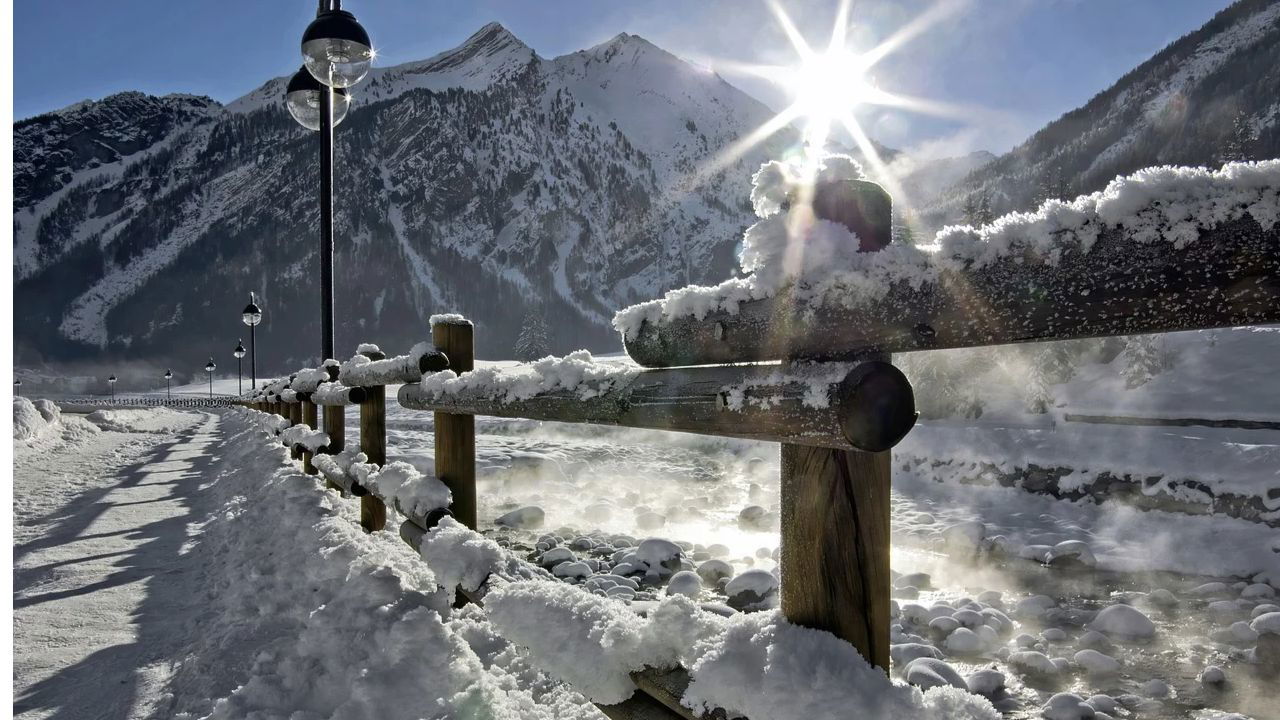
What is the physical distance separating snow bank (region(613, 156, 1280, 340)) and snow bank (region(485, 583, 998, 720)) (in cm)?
66

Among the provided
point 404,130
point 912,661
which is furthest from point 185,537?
point 404,130

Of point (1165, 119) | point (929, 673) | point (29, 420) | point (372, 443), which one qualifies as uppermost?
point (1165, 119)

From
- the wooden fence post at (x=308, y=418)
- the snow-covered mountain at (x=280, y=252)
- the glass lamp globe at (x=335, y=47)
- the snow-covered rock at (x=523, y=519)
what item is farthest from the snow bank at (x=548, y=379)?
the snow-covered mountain at (x=280, y=252)

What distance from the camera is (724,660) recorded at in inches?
51.6

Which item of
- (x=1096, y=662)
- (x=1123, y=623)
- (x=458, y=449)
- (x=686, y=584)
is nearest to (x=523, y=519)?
(x=686, y=584)

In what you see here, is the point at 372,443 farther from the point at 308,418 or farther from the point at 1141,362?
the point at 1141,362

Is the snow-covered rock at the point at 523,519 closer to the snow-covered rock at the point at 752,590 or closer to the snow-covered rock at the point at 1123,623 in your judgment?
the snow-covered rock at the point at 752,590

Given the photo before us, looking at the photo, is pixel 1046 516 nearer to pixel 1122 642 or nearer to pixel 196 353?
pixel 1122 642

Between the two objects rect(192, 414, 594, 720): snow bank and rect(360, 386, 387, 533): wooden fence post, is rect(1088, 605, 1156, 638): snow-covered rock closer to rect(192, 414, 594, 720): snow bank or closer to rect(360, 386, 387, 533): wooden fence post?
rect(192, 414, 594, 720): snow bank

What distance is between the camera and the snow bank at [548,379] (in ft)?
5.98

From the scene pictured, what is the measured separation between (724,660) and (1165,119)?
112 m

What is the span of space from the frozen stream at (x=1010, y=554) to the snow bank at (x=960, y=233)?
393 centimetres

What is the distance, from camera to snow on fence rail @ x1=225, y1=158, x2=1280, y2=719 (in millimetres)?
810

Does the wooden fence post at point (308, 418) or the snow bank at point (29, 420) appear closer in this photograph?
the wooden fence post at point (308, 418)
